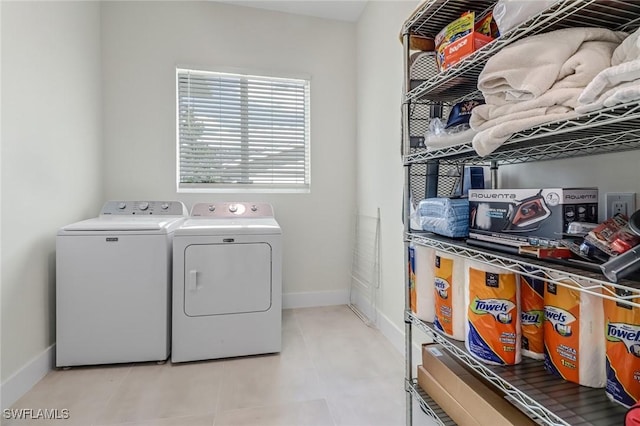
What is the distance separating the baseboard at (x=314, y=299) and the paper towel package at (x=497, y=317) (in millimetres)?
2030

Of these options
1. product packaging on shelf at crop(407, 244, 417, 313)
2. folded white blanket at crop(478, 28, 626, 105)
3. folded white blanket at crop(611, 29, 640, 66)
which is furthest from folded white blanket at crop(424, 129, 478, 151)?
product packaging on shelf at crop(407, 244, 417, 313)

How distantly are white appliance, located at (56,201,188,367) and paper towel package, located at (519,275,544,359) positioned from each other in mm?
1849

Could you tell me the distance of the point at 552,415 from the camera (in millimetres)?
728

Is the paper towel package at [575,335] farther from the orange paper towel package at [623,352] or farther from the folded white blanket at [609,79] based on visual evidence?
the folded white blanket at [609,79]

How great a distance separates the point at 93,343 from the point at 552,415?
2.23 meters

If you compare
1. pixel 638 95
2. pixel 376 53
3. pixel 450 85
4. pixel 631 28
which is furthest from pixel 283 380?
pixel 376 53

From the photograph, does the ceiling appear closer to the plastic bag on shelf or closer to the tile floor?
the plastic bag on shelf

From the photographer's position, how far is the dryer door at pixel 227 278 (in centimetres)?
192

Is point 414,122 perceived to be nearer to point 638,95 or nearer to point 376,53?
point 638,95

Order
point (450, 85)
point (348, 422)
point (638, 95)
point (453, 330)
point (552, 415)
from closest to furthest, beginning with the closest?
point (638, 95)
point (552, 415)
point (453, 330)
point (450, 85)
point (348, 422)

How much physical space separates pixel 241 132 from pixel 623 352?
2763 mm

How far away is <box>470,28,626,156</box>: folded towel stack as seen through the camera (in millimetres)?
721

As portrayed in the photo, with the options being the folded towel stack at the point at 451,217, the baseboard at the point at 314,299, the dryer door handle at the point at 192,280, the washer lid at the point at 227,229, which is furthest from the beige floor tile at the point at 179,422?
the baseboard at the point at 314,299

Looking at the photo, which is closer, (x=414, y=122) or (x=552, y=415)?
(x=552, y=415)
